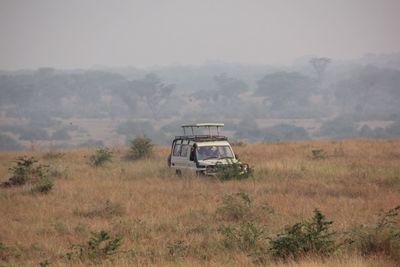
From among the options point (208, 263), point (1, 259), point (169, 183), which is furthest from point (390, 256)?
point (169, 183)

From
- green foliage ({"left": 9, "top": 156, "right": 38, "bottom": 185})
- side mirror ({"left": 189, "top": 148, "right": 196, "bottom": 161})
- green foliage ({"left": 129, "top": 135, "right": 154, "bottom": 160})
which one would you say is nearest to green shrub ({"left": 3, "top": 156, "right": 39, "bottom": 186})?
green foliage ({"left": 9, "top": 156, "right": 38, "bottom": 185})

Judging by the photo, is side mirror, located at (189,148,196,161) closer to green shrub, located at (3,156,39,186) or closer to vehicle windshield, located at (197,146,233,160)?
vehicle windshield, located at (197,146,233,160)

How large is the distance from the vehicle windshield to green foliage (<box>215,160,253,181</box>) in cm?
64

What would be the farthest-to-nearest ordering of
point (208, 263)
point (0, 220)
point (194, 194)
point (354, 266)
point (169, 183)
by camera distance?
point (169, 183)
point (194, 194)
point (0, 220)
point (208, 263)
point (354, 266)

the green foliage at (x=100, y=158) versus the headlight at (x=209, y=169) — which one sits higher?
the green foliage at (x=100, y=158)

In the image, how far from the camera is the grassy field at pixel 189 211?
1005cm

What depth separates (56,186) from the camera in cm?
1969

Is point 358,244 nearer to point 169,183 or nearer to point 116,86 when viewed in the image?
point 169,183

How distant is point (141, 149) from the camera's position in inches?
1162

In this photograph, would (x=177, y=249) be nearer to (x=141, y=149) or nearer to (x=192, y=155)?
(x=192, y=155)

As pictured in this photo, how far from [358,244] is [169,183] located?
10.1m

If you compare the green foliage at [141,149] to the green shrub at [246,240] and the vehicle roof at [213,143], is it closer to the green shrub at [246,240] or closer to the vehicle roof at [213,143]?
the vehicle roof at [213,143]

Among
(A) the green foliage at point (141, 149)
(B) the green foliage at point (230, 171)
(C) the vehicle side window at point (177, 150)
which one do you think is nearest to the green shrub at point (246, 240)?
(B) the green foliage at point (230, 171)

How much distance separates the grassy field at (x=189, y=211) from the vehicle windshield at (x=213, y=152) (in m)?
0.94
